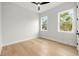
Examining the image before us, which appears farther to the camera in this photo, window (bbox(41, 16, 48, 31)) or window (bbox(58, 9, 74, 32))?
window (bbox(41, 16, 48, 31))

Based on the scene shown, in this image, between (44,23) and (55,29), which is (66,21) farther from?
(44,23)

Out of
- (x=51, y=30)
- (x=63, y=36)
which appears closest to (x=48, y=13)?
(x=51, y=30)

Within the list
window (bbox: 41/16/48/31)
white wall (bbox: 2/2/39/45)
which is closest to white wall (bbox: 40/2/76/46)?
window (bbox: 41/16/48/31)

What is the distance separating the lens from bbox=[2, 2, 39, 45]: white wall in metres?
1.52

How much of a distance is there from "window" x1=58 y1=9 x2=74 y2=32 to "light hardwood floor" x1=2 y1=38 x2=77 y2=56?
0.29 metres

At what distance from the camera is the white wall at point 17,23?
152 centimetres

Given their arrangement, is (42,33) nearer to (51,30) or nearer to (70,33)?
(51,30)

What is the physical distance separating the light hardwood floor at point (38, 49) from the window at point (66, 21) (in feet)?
0.94

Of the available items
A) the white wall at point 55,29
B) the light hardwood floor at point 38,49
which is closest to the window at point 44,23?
the white wall at point 55,29

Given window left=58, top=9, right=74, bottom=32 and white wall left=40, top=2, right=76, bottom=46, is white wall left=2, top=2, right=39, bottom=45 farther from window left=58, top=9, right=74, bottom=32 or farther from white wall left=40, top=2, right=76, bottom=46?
window left=58, top=9, right=74, bottom=32

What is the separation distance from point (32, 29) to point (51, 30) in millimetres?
338

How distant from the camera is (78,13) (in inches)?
56.7

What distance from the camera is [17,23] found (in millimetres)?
1601

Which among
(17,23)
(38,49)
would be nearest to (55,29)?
(38,49)
